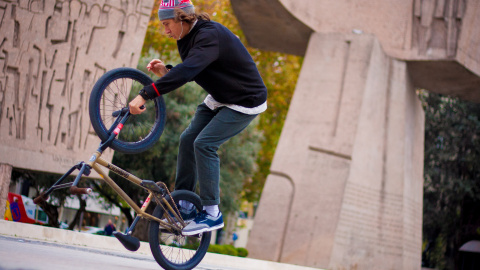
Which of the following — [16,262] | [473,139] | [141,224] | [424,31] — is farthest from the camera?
[473,139]

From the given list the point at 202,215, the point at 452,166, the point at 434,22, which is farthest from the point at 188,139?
the point at 452,166

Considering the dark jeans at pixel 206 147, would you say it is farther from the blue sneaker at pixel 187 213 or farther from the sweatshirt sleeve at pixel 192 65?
the sweatshirt sleeve at pixel 192 65

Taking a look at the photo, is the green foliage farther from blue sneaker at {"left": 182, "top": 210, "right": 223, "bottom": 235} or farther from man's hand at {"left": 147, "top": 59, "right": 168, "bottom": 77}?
man's hand at {"left": 147, "top": 59, "right": 168, "bottom": 77}

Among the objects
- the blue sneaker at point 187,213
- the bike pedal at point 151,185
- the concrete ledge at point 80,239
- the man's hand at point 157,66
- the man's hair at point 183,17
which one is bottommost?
the concrete ledge at point 80,239

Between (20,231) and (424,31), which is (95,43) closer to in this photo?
(20,231)

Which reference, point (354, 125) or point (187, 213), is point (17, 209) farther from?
point (187, 213)

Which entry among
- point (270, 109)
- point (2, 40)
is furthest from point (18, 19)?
point (270, 109)

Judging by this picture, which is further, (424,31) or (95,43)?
(424,31)

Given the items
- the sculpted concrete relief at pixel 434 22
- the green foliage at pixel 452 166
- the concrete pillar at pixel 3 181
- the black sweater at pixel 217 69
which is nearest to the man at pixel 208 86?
the black sweater at pixel 217 69

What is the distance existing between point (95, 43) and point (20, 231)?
5.03 m

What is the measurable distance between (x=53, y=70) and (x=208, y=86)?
7.83 m

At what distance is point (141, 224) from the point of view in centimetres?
1984

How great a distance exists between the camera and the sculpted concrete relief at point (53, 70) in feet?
37.8

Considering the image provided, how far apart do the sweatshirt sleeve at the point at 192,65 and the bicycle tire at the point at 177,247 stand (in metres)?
1.05
